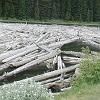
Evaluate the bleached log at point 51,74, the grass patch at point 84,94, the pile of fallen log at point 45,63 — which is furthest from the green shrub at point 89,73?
the bleached log at point 51,74

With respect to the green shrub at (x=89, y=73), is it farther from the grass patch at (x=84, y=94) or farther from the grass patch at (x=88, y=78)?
the grass patch at (x=84, y=94)

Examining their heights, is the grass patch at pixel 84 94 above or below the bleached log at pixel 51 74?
above

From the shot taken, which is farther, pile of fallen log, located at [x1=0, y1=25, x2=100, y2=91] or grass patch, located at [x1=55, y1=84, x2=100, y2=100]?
pile of fallen log, located at [x1=0, y1=25, x2=100, y2=91]

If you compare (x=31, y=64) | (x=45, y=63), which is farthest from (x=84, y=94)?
(x=45, y=63)

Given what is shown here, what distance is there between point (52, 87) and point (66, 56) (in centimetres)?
519

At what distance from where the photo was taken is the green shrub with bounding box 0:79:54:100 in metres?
9.78

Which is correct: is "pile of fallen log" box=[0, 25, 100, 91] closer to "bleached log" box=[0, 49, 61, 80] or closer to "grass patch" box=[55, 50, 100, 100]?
"bleached log" box=[0, 49, 61, 80]

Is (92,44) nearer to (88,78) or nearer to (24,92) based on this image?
(88,78)

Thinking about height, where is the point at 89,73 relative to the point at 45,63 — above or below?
above

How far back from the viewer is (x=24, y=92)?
9.89m

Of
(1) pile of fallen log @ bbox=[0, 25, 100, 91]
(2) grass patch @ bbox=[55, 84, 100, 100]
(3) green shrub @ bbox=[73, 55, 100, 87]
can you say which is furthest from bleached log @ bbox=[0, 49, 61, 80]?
(2) grass patch @ bbox=[55, 84, 100, 100]

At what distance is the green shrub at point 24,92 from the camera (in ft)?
32.1

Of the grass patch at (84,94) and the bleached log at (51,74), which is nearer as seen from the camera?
the grass patch at (84,94)

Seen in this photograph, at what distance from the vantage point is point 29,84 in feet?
33.9
